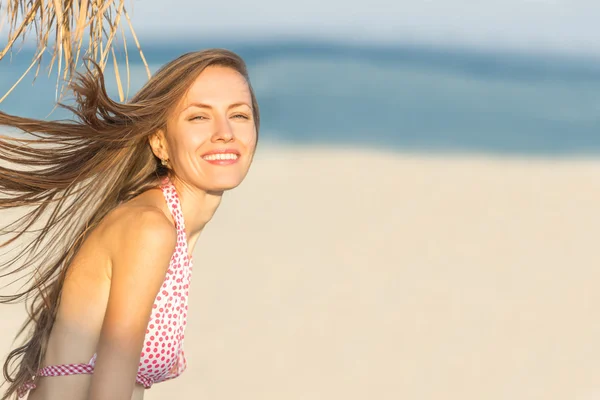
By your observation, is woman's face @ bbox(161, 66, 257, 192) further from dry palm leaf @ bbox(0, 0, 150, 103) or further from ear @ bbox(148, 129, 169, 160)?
dry palm leaf @ bbox(0, 0, 150, 103)

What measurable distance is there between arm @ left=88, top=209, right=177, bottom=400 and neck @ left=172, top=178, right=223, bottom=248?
237 millimetres

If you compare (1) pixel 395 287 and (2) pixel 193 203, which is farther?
(1) pixel 395 287

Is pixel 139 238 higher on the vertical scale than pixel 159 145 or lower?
lower

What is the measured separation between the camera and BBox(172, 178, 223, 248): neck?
108 inches

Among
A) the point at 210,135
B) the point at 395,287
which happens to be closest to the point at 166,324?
the point at 210,135

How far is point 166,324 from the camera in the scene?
2623 millimetres

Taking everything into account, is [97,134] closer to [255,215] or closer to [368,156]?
[255,215]

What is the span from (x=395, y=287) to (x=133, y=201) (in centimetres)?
353

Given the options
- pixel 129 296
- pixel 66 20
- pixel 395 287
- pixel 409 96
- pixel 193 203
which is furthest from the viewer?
pixel 409 96

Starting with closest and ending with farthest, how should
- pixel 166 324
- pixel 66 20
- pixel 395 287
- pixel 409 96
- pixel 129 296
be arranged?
pixel 129 296
pixel 166 324
pixel 66 20
pixel 395 287
pixel 409 96

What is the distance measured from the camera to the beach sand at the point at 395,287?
5043 millimetres

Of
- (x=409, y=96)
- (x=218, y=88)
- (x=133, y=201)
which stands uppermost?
(x=409, y=96)

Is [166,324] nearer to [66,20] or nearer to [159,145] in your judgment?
[159,145]

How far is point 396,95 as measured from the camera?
430 inches
